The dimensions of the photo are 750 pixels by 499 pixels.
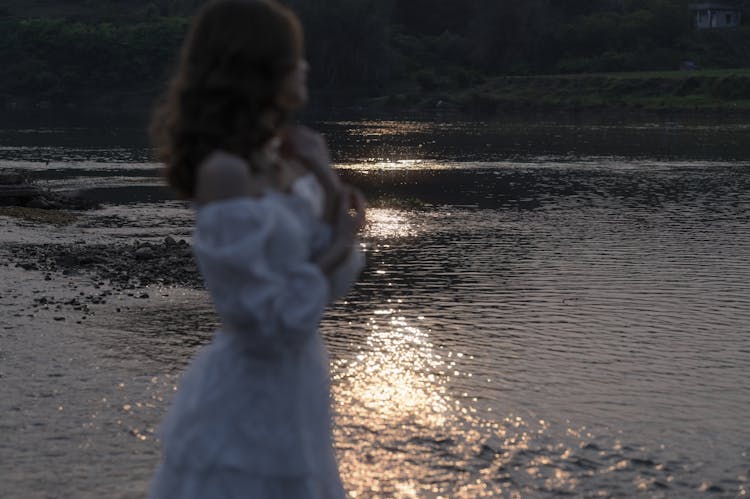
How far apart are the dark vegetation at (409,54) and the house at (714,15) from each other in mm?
2720

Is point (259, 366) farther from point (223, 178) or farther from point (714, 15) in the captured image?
point (714, 15)

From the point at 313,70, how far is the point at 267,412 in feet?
377

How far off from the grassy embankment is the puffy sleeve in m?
79.6

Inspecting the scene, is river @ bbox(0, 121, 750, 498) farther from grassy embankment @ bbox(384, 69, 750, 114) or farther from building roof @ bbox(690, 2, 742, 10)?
building roof @ bbox(690, 2, 742, 10)

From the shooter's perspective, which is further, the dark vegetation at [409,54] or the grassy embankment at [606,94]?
the dark vegetation at [409,54]

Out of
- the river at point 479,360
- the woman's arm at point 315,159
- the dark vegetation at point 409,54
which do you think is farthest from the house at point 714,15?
the woman's arm at point 315,159

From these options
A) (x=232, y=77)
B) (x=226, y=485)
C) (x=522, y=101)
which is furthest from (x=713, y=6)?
(x=226, y=485)

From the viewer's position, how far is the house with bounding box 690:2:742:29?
416 feet

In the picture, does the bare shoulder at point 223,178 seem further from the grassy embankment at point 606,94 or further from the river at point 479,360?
the grassy embankment at point 606,94

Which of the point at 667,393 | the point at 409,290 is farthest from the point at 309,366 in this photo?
the point at 409,290

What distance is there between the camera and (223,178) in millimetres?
2863

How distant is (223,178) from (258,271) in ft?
0.79

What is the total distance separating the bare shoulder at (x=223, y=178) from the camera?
2861mm

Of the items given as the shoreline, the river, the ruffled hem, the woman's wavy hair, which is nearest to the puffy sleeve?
the woman's wavy hair
